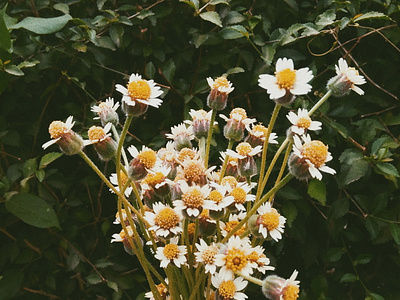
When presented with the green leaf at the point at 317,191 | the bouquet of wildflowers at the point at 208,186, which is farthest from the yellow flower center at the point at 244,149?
the green leaf at the point at 317,191

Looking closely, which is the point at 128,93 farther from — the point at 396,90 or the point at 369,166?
the point at 396,90

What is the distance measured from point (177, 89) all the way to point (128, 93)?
0.38 metres

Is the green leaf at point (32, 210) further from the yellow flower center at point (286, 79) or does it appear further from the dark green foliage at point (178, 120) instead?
the yellow flower center at point (286, 79)

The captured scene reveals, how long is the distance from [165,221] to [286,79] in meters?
0.19

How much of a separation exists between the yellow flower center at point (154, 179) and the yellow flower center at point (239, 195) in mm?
79

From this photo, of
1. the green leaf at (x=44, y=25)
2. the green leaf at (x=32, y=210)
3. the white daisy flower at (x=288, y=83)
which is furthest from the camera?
the green leaf at (x=32, y=210)

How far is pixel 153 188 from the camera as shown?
48 centimetres

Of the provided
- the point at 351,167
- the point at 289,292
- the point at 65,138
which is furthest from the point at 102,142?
the point at 351,167

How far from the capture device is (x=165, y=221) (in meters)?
0.45

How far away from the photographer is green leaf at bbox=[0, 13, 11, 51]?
626mm

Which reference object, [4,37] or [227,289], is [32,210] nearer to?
[4,37]

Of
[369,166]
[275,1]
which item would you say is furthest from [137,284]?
[275,1]

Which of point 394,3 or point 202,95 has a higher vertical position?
point 394,3

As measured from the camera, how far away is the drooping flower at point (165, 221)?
1.47 feet
